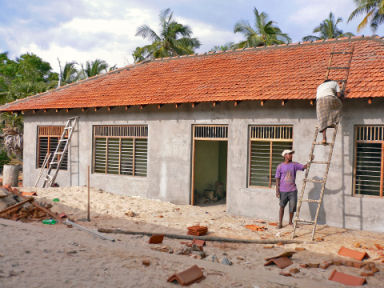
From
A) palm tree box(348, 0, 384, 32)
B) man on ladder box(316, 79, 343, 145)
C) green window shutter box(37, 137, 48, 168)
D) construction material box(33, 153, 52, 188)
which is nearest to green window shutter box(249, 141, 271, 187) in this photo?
man on ladder box(316, 79, 343, 145)

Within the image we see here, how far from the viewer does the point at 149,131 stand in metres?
11.7

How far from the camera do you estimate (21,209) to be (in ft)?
30.2

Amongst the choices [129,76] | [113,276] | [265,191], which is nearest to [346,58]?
[265,191]

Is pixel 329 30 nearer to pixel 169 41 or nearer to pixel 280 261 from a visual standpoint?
pixel 169 41

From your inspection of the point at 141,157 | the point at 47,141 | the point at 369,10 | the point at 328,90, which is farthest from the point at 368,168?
the point at 369,10

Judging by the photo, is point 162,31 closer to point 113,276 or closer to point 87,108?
point 87,108

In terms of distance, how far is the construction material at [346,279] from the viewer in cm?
515

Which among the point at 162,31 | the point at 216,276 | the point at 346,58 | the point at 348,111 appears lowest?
the point at 216,276

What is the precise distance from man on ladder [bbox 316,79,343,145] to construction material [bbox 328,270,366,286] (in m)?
3.57

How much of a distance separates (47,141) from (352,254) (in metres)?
11.4

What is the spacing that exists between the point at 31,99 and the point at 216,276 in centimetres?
1259

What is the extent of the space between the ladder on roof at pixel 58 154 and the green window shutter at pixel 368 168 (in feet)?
30.0

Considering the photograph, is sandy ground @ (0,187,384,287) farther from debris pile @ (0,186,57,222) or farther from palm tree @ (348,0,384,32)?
palm tree @ (348,0,384,32)

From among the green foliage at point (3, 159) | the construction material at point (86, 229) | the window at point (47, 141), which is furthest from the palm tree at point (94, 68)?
the construction material at point (86, 229)
